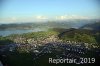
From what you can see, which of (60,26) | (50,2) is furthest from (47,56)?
(50,2)

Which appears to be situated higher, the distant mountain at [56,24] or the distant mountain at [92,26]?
the distant mountain at [56,24]

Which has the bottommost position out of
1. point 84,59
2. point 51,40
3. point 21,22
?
point 84,59

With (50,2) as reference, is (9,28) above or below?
below

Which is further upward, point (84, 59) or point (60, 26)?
point (60, 26)

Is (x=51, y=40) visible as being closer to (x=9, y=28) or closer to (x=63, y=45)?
(x=63, y=45)

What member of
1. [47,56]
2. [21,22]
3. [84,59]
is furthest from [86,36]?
[21,22]

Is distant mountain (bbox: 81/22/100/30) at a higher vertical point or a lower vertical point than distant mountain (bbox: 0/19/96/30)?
lower

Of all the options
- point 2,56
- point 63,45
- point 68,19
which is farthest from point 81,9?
point 2,56

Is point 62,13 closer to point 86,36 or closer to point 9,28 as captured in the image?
point 86,36
